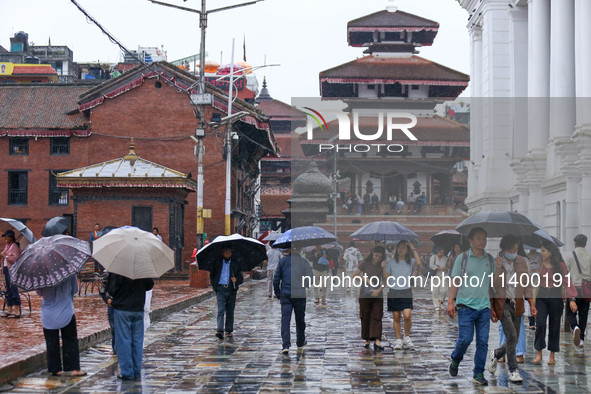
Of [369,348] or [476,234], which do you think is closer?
[476,234]

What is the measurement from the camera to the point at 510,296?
9.38 metres

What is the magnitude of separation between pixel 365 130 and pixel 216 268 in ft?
42.1

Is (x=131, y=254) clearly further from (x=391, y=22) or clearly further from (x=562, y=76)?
(x=391, y=22)

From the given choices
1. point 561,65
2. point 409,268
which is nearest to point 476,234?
point 409,268

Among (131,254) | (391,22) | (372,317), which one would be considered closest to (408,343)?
(372,317)

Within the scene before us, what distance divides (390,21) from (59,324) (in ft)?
142

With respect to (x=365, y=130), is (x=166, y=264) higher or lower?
lower

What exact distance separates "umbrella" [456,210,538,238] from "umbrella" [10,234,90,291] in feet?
18.2

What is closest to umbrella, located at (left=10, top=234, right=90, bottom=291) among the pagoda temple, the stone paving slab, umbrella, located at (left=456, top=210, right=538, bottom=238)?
the stone paving slab

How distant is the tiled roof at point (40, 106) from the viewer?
132ft

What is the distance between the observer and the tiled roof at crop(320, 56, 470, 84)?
4331 cm

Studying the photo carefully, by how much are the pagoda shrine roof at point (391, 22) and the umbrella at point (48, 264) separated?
42086 millimetres

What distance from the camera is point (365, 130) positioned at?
2486cm

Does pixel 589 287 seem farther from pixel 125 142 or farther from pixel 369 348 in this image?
pixel 125 142
